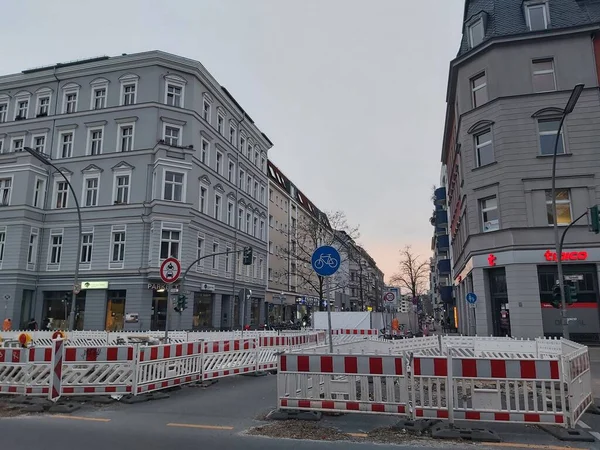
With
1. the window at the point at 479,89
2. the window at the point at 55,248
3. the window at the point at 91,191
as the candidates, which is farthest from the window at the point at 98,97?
the window at the point at 479,89

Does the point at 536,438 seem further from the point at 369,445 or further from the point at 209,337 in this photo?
the point at 209,337

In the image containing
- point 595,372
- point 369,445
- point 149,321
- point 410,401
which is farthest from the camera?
point 149,321

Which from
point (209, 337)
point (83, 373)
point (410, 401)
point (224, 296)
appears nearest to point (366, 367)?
point (410, 401)

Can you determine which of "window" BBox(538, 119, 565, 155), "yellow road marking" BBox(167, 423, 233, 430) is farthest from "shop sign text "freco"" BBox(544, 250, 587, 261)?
"yellow road marking" BBox(167, 423, 233, 430)

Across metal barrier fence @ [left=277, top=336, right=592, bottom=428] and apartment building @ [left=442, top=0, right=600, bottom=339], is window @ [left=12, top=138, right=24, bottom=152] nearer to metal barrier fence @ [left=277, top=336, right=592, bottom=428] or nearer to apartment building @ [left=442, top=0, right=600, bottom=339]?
apartment building @ [left=442, top=0, right=600, bottom=339]

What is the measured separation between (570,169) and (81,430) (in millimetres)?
23922

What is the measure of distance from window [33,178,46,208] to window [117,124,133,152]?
6619 mm

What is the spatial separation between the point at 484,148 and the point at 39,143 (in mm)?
32927

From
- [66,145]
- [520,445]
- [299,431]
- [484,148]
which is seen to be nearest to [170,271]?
[299,431]

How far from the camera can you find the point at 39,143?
37.3 metres

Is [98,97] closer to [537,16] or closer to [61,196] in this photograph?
[61,196]

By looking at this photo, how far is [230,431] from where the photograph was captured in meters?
7.33

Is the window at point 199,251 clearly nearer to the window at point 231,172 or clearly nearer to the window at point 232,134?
the window at point 231,172

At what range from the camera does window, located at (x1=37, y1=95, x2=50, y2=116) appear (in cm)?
3756
